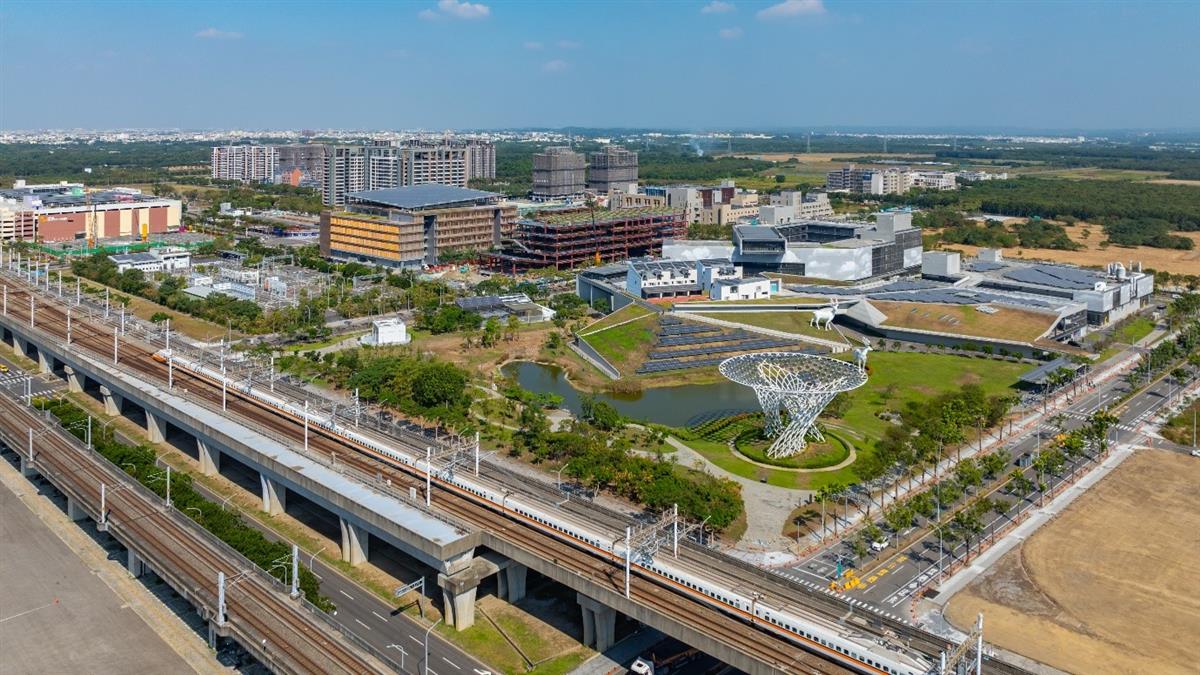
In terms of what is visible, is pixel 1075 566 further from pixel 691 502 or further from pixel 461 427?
pixel 461 427

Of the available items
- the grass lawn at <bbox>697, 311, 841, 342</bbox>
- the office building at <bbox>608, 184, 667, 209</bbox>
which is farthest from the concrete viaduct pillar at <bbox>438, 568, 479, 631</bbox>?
the office building at <bbox>608, 184, 667, 209</bbox>

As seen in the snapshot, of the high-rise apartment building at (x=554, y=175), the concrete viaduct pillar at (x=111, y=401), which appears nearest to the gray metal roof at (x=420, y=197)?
the high-rise apartment building at (x=554, y=175)

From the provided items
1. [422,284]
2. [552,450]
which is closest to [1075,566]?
[552,450]

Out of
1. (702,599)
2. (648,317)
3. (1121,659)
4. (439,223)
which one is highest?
(439,223)

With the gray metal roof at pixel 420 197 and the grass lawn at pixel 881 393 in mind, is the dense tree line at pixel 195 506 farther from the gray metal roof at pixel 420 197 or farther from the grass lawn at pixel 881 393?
the gray metal roof at pixel 420 197

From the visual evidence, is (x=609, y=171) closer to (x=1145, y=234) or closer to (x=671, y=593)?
(x=1145, y=234)

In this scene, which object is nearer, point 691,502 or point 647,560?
point 647,560
